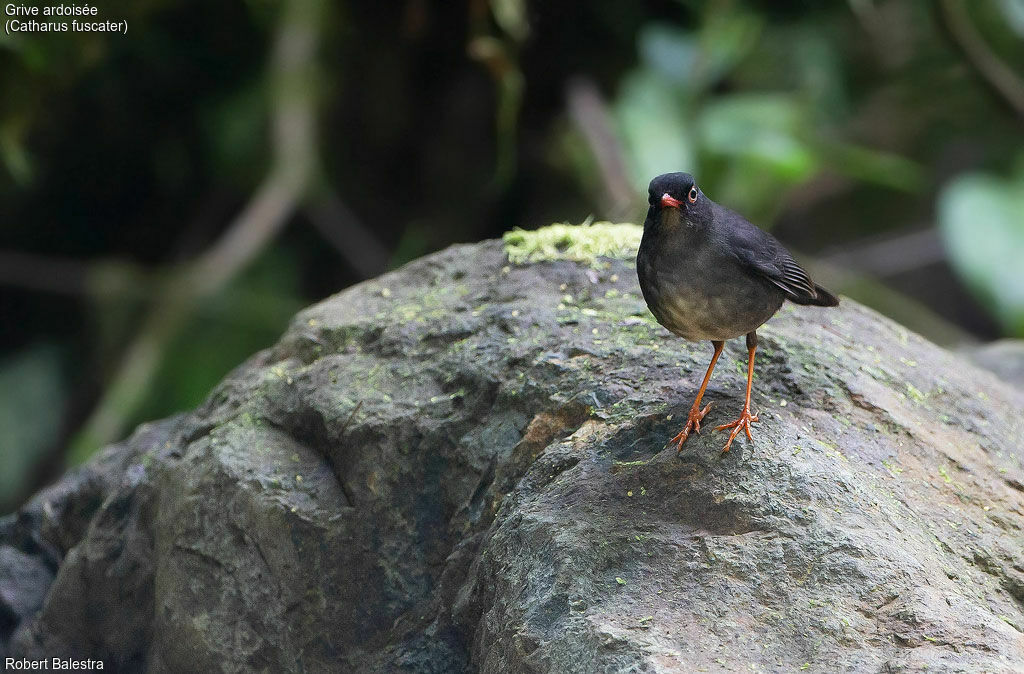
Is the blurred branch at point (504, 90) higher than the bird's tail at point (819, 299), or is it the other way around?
the blurred branch at point (504, 90)

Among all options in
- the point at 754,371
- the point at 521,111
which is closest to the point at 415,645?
the point at 754,371

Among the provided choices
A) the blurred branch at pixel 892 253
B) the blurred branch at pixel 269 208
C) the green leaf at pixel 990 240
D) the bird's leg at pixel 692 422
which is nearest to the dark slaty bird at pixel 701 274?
the bird's leg at pixel 692 422

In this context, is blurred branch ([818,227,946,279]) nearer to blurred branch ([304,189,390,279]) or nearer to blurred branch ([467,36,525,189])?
blurred branch ([467,36,525,189])

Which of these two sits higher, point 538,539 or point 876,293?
point 876,293

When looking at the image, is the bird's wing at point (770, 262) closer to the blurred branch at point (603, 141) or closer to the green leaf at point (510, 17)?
the blurred branch at point (603, 141)

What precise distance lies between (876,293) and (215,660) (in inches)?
222

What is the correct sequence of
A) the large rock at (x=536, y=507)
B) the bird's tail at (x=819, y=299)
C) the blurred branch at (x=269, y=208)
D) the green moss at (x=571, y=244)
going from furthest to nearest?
the blurred branch at (x=269, y=208) → the green moss at (x=571, y=244) → the bird's tail at (x=819, y=299) → the large rock at (x=536, y=507)

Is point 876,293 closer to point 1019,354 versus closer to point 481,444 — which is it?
point 1019,354

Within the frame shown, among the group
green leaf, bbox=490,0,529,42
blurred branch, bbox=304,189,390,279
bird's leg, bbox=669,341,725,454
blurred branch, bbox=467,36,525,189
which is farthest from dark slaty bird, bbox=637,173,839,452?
blurred branch, bbox=304,189,390,279

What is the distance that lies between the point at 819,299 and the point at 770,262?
0.35 metres

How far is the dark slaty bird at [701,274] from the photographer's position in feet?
8.36

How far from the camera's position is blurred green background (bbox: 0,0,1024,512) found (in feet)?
19.7

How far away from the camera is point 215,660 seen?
2.75 meters

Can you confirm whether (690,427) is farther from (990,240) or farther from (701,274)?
(990,240)
